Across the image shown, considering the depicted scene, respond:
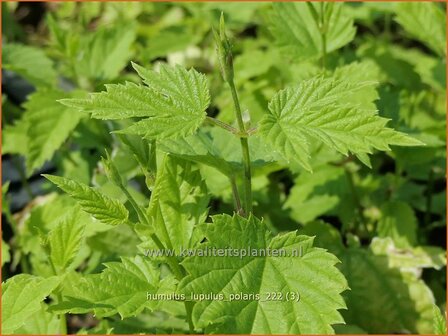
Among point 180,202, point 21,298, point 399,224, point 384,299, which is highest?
point 180,202

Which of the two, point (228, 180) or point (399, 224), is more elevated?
point (228, 180)

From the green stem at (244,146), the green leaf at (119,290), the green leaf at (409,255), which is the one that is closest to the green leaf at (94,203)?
the green leaf at (119,290)

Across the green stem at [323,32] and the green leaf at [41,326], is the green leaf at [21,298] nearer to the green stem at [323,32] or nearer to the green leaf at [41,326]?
the green leaf at [41,326]

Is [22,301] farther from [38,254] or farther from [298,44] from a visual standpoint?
[298,44]

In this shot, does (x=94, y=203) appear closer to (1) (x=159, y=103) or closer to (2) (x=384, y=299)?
(1) (x=159, y=103)

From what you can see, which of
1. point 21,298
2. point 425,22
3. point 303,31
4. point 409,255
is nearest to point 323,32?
point 303,31

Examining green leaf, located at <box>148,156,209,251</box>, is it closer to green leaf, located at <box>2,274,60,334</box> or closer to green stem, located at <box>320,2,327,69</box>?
green leaf, located at <box>2,274,60,334</box>

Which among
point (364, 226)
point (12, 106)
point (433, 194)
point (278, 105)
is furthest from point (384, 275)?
point (12, 106)
